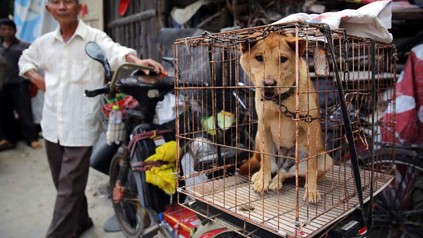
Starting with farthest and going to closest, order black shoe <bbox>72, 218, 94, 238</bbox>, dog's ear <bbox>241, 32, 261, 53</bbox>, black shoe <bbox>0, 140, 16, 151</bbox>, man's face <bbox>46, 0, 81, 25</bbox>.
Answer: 1. black shoe <bbox>0, 140, 16, 151</bbox>
2. black shoe <bbox>72, 218, 94, 238</bbox>
3. man's face <bbox>46, 0, 81, 25</bbox>
4. dog's ear <bbox>241, 32, 261, 53</bbox>

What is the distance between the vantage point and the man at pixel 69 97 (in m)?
2.66

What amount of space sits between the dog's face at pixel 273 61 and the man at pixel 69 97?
133 centimetres

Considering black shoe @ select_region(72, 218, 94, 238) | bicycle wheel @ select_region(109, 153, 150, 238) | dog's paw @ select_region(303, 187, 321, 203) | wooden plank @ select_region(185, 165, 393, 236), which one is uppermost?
dog's paw @ select_region(303, 187, 321, 203)

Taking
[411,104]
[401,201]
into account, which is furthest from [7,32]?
[401,201]

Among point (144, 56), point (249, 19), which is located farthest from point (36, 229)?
point (249, 19)

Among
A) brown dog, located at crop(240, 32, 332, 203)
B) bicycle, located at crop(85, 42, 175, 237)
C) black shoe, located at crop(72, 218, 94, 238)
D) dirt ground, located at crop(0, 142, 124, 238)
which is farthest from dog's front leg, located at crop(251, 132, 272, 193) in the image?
black shoe, located at crop(72, 218, 94, 238)

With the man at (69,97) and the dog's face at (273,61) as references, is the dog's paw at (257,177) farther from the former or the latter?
the man at (69,97)

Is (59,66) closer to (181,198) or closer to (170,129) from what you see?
(170,129)

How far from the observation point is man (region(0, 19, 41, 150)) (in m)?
5.52

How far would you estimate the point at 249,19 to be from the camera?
12.4 feet

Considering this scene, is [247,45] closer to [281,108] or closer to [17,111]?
[281,108]

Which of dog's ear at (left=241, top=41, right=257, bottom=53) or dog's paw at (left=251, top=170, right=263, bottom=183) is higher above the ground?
dog's ear at (left=241, top=41, right=257, bottom=53)

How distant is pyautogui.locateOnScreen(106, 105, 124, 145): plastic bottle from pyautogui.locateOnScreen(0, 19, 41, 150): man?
386 centimetres

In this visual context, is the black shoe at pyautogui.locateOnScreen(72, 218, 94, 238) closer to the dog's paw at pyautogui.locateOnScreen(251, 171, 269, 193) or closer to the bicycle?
the bicycle
